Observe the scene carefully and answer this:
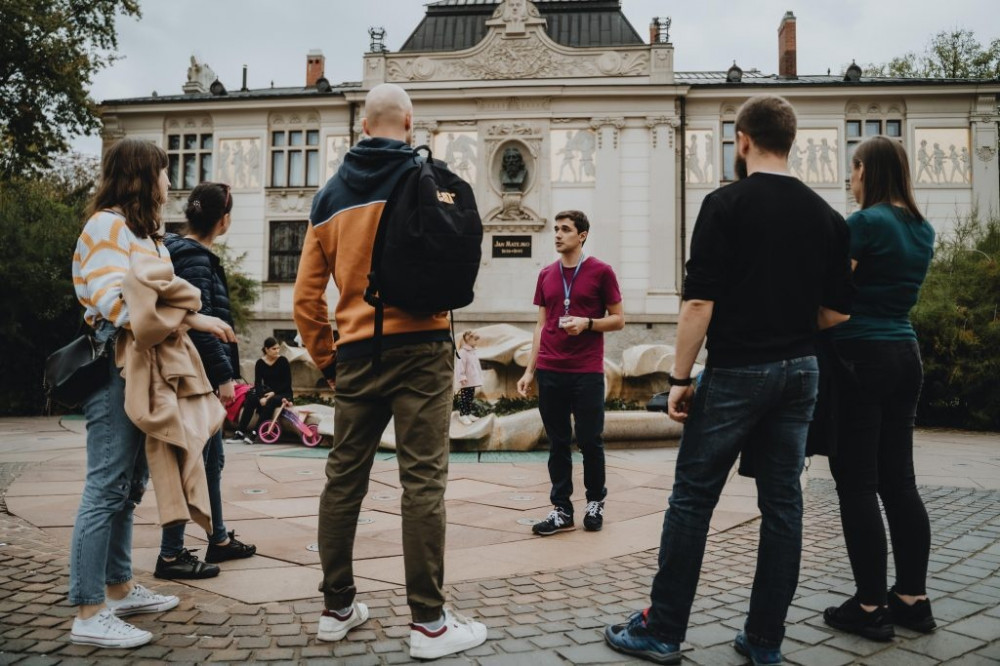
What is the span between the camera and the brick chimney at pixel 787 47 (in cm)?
2694

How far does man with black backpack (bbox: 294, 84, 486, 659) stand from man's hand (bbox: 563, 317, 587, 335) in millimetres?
1831


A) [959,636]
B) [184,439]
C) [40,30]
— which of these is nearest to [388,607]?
[184,439]

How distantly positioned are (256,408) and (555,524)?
644cm

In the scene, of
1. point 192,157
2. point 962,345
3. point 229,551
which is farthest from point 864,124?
point 229,551

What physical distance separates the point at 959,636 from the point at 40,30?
79.6 ft

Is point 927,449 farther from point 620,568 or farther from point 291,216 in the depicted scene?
point 291,216

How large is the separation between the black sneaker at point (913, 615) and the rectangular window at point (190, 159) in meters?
Answer: 27.2

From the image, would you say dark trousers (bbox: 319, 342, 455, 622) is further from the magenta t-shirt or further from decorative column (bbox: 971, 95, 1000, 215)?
decorative column (bbox: 971, 95, 1000, 215)

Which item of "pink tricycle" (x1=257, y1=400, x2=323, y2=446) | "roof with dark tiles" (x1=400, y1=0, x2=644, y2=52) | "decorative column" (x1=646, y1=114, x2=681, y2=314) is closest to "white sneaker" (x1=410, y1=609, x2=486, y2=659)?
"pink tricycle" (x1=257, y1=400, x2=323, y2=446)

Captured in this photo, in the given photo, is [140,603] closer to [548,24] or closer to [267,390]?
[267,390]

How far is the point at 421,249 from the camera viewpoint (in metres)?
2.75

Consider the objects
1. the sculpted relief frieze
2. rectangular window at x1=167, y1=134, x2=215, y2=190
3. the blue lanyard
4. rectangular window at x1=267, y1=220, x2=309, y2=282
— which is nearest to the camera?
the blue lanyard

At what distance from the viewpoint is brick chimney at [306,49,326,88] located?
29781 millimetres

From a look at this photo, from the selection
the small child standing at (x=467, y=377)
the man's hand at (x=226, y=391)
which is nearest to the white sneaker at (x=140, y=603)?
the man's hand at (x=226, y=391)
